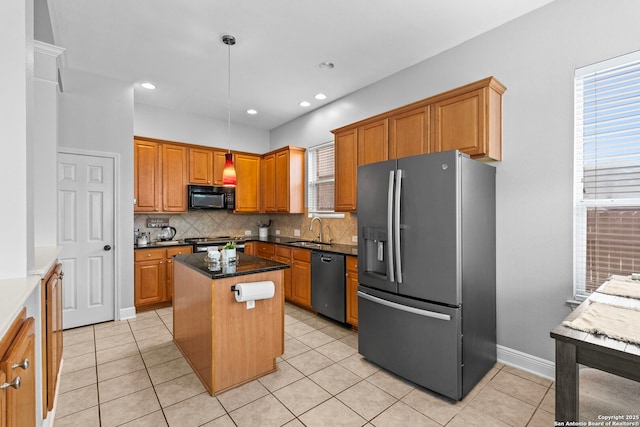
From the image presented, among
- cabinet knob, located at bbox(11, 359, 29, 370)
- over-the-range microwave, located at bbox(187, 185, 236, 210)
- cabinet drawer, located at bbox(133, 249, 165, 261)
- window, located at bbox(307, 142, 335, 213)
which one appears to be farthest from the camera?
over-the-range microwave, located at bbox(187, 185, 236, 210)

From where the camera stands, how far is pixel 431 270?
2277 mm

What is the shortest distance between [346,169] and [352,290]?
1477 mm

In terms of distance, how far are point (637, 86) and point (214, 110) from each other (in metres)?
4.97

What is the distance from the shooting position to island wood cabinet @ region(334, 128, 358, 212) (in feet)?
12.1

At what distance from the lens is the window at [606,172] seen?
213 centimetres

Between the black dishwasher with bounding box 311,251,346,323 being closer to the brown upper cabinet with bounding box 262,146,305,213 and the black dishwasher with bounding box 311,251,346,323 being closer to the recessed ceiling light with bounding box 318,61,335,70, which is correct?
the brown upper cabinet with bounding box 262,146,305,213

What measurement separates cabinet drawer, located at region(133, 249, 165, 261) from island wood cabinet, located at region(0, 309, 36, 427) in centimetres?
297

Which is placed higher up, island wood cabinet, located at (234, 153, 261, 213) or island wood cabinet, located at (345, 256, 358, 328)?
island wood cabinet, located at (234, 153, 261, 213)

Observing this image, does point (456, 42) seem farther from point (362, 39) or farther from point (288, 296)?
point (288, 296)

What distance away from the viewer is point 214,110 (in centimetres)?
498

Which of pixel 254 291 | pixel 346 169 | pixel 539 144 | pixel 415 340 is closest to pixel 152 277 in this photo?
pixel 254 291

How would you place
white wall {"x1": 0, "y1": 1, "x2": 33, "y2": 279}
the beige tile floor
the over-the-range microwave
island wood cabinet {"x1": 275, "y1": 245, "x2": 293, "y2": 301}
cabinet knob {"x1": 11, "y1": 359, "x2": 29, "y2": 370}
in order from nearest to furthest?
cabinet knob {"x1": 11, "y1": 359, "x2": 29, "y2": 370} → white wall {"x1": 0, "y1": 1, "x2": 33, "y2": 279} → the beige tile floor → island wood cabinet {"x1": 275, "y1": 245, "x2": 293, "y2": 301} → the over-the-range microwave

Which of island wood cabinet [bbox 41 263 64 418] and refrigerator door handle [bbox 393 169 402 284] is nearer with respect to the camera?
island wood cabinet [bbox 41 263 64 418]

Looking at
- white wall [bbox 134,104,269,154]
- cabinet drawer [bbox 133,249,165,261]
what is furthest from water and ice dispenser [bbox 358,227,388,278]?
white wall [bbox 134,104,269,154]
